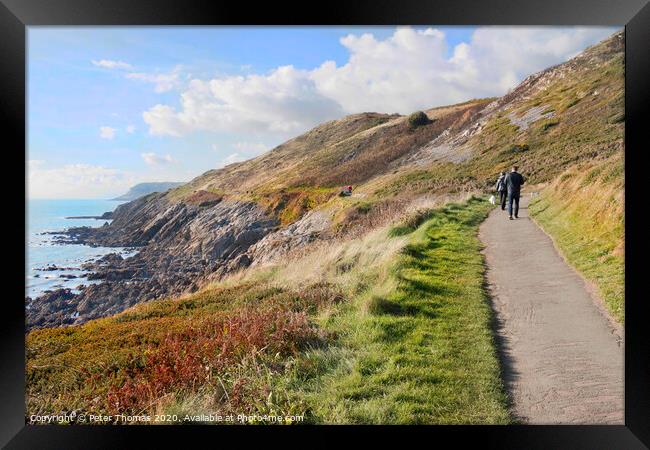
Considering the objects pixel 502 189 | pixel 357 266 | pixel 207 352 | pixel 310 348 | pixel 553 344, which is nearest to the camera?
pixel 553 344

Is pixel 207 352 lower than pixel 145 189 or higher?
lower

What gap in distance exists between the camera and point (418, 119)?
5.65 metres

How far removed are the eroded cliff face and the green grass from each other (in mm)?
1728

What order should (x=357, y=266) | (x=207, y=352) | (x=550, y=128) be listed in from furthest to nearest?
(x=357, y=266) < (x=550, y=128) < (x=207, y=352)

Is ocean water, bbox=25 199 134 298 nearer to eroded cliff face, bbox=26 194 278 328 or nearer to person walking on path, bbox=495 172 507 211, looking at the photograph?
eroded cliff face, bbox=26 194 278 328

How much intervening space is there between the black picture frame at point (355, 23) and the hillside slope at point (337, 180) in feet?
1.88

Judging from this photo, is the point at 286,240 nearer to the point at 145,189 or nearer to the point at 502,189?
the point at 145,189

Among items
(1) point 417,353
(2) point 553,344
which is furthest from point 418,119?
(2) point 553,344

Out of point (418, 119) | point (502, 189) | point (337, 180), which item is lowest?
point (502, 189)

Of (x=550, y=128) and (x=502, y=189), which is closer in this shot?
(x=550, y=128)

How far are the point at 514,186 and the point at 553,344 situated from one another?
2.17 metres

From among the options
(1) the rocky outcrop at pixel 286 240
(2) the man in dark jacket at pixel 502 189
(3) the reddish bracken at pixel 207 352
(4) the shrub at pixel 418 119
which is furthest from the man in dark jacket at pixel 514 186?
(3) the reddish bracken at pixel 207 352

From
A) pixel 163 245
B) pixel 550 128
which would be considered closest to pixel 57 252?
pixel 163 245

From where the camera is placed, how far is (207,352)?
4.91m
